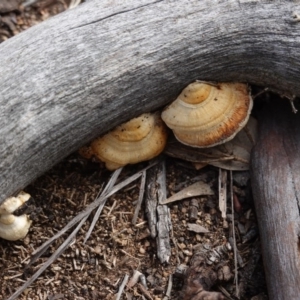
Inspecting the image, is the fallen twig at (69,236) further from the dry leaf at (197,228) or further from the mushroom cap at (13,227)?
the dry leaf at (197,228)

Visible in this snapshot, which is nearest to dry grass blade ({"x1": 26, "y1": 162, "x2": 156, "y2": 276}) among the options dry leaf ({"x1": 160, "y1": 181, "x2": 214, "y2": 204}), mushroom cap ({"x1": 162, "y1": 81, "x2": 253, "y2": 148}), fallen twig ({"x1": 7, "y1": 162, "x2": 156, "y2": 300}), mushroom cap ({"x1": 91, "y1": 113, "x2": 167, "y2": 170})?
fallen twig ({"x1": 7, "y1": 162, "x2": 156, "y2": 300})

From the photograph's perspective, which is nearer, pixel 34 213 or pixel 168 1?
pixel 168 1

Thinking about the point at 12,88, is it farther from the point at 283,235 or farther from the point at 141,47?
the point at 283,235

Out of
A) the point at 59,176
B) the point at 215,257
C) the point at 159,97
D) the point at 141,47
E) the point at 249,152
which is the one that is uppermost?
the point at 141,47

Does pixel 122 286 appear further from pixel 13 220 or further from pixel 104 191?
pixel 13 220

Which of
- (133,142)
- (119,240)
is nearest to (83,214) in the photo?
(119,240)

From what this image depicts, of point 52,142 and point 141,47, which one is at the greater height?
point 141,47

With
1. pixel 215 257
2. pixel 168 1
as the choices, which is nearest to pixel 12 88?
pixel 168 1
